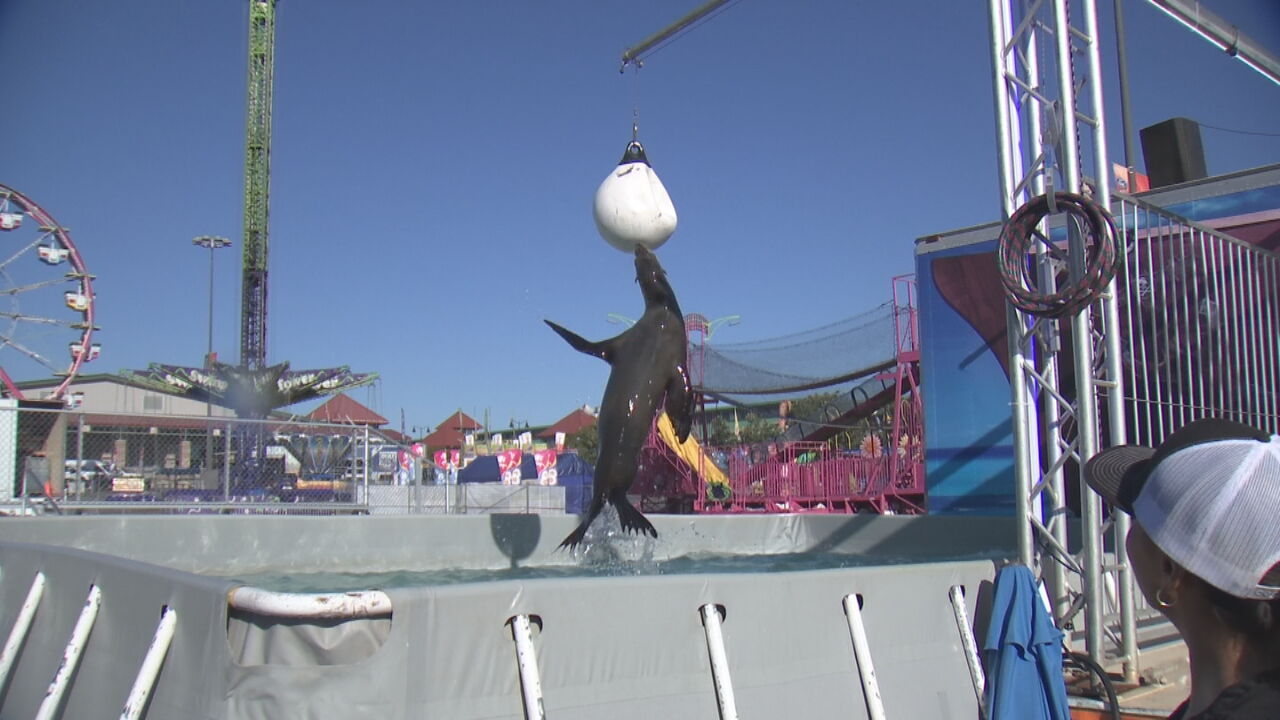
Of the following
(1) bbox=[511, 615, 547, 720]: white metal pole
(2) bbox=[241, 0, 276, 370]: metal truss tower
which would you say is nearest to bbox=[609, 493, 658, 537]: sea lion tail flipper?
(1) bbox=[511, 615, 547, 720]: white metal pole

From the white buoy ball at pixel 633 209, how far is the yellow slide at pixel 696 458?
1404 centimetres

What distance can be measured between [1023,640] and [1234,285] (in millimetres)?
5797

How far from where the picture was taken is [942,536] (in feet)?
30.1

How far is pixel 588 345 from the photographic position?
23.7ft

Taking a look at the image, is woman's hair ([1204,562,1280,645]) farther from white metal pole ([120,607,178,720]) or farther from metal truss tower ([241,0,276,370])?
metal truss tower ([241,0,276,370])

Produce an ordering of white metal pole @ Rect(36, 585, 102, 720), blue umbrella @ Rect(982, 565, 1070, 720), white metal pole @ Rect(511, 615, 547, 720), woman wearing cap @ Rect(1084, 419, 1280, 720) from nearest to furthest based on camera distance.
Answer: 1. woman wearing cap @ Rect(1084, 419, 1280, 720)
2. white metal pole @ Rect(511, 615, 547, 720)
3. white metal pole @ Rect(36, 585, 102, 720)
4. blue umbrella @ Rect(982, 565, 1070, 720)

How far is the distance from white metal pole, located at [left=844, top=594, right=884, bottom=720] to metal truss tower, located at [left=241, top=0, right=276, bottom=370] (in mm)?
48753

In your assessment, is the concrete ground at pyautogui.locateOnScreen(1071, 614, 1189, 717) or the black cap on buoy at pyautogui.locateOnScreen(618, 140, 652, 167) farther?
the black cap on buoy at pyautogui.locateOnScreen(618, 140, 652, 167)

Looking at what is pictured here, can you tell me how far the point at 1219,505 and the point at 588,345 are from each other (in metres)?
6.14

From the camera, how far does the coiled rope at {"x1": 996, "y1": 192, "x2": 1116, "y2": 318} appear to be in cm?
527

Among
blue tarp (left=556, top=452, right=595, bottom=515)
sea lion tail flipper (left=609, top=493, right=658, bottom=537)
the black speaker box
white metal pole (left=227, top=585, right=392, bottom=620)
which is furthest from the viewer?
blue tarp (left=556, top=452, right=595, bottom=515)

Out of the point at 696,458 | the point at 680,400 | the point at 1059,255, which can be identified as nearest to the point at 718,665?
the point at 680,400

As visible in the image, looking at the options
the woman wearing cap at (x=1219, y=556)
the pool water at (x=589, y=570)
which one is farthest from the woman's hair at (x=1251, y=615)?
the pool water at (x=589, y=570)

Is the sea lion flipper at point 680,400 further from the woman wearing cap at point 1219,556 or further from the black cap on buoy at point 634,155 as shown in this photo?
the woman wearing cap at point 1219,556
